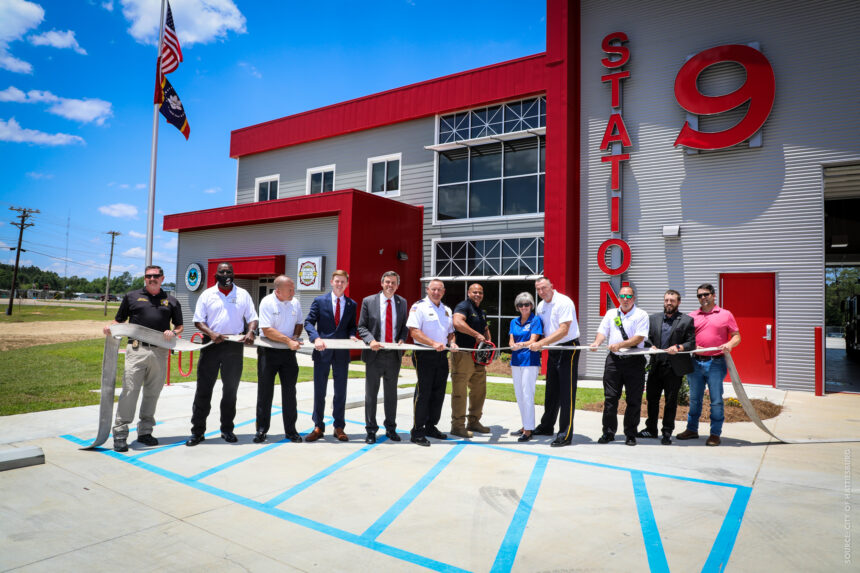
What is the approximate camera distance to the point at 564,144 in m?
13.7

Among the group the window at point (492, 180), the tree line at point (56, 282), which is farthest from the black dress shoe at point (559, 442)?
the tree line at point (56, 282)

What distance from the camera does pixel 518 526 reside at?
12.8ft

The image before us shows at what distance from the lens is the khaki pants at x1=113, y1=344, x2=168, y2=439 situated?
581cm

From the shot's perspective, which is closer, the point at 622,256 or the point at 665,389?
the point at 665,389

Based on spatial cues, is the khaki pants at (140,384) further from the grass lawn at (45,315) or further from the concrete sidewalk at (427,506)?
the grass lawn at (45,315)

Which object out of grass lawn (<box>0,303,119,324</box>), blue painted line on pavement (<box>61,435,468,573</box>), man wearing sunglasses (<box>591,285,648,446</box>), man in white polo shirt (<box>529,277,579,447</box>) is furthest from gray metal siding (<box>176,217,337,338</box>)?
grass lawn (<box>0,303,119,324</box>)

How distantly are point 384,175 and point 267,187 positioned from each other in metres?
6.53

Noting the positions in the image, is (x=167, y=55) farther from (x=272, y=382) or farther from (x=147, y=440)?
(x=147, y=440)

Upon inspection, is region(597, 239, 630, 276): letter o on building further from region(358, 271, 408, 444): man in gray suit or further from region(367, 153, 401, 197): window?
region(358, 271, 408, 444): man in gray suit

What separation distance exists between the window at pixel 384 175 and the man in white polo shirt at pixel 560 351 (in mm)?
12908

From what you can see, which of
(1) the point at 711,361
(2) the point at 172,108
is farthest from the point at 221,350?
(2) the point at 172,108

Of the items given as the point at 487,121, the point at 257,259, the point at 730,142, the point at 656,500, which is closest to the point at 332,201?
the point at 257,259

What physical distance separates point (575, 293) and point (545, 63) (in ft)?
22.3

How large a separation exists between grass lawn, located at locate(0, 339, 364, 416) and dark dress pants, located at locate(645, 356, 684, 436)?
7568 mm
